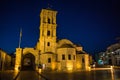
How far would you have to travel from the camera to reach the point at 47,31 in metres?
48.1

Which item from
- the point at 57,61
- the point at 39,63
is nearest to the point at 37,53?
the point at 39,63

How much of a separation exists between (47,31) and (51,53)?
7.59 metres

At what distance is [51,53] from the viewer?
147ft

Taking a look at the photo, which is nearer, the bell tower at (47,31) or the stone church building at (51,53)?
the stone church building at (51,53)

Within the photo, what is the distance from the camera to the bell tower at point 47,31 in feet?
152

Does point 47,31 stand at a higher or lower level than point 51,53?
higher

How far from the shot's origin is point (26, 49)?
1817 inches

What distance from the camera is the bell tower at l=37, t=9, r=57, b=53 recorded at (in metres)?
46.5

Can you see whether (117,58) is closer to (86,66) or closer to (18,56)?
(86,66)

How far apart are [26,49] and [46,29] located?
28.9 ft

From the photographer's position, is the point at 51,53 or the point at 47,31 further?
the point at 47,31

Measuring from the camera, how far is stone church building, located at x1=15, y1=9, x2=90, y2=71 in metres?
43.7

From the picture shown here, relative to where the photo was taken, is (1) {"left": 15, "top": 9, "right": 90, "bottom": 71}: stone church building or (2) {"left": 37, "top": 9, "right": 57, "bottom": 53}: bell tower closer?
(1) {"left": 15, "top": 9, "right": 90, "bottom": 71}: stone church building

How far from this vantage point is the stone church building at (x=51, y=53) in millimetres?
Result: 43719
